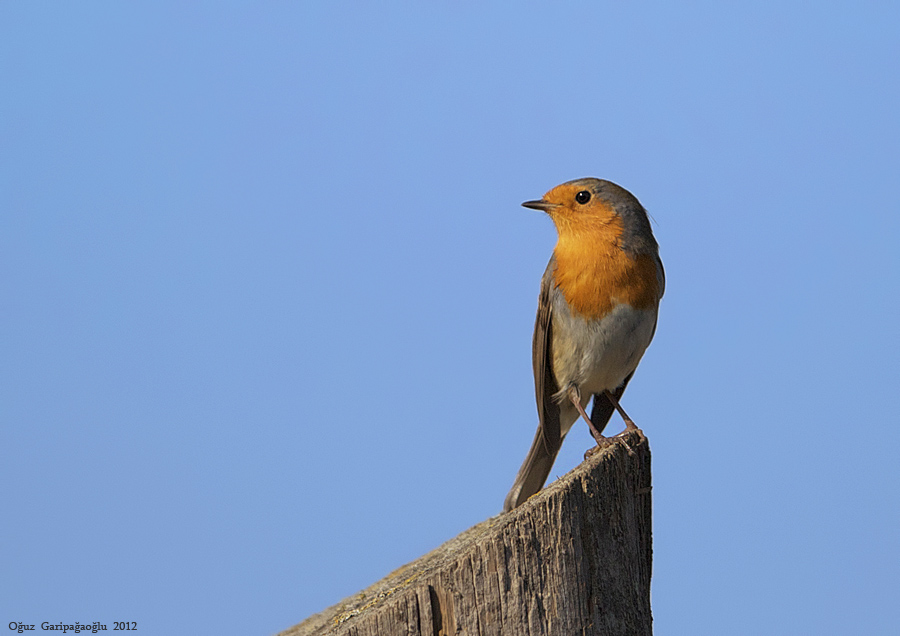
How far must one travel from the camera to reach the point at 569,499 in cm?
344

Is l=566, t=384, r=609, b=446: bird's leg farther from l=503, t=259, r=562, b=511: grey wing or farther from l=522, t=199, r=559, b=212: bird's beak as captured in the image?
l=522, t=199, r=559, b=212: bird's beak

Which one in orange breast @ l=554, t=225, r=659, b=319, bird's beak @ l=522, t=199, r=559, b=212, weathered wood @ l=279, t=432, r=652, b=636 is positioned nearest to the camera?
weathered wood @ l=279, t=432, r=652, b=636

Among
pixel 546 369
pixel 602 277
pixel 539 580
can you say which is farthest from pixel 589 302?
pixel 539 580

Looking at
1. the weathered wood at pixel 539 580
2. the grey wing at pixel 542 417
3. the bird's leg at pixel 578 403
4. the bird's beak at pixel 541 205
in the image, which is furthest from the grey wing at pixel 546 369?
the weathered wood at pixel 539 580

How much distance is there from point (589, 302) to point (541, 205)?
0.62 metres

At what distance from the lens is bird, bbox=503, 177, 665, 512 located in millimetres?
4594

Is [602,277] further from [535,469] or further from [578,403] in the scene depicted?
[535,469]

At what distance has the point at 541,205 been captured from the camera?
191 inches

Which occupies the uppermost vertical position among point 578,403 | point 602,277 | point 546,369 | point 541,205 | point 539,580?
point 541,205

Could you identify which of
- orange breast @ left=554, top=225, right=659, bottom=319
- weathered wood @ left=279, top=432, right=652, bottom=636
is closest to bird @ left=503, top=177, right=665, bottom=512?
orange breast @ left=554, top=225, right=659, bottom=319

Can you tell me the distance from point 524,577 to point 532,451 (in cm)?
182

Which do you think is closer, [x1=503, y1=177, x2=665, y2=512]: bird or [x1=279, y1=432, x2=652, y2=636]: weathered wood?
[x1=279, y1=432, x2=652, y2=636]: weathered wood

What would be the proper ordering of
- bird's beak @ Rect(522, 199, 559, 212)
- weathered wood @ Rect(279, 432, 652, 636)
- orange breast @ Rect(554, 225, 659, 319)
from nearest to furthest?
weathered wood @ Rect(279, 432, 652, 636)
orange breast @ Rect(554, 225, 659, 319)
bird's beak @ Rect(522, 199, 559, 212)

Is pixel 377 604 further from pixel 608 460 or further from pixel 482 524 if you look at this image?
pixel 482 524
